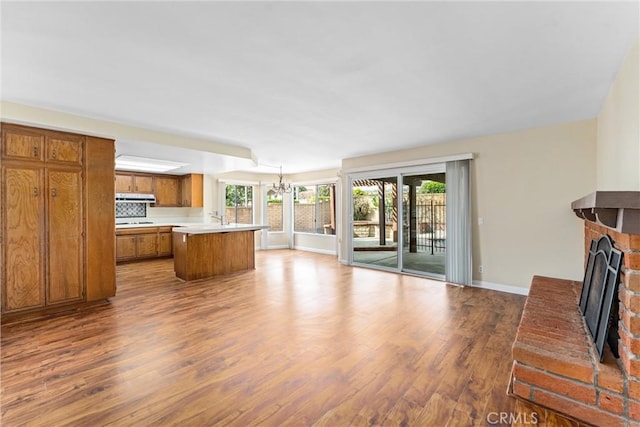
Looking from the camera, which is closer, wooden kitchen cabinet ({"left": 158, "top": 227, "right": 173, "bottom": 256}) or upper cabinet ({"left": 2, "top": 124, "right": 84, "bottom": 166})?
upper cabinet ({"left": 2, "top": 124, "right": 84, "bottom": 166})

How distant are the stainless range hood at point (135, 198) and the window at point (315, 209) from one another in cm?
400

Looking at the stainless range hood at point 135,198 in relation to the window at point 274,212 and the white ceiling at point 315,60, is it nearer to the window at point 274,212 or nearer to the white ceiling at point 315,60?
the window at point 274,212

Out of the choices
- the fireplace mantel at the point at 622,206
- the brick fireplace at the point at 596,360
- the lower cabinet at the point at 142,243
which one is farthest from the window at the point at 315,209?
the fireplace mantel at the point at 622,206

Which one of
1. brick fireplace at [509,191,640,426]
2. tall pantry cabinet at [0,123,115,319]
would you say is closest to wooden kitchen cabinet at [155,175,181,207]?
tall pantry cabinet at [0,123,115,319]

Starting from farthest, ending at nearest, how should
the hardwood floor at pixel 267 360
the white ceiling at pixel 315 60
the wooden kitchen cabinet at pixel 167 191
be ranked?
the wooden kitchen cabinet at pixel 167 191 < the hardwood floor at pixel 267 360 < the white ceiling at pixel 315 60

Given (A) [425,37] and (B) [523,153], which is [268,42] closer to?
(A) [425,37]

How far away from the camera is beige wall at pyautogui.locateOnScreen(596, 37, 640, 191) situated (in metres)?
1.95

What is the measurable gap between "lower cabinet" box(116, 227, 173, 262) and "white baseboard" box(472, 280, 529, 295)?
7240mm

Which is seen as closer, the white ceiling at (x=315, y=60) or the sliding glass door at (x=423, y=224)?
the white ceiling at (x=315, y=60)

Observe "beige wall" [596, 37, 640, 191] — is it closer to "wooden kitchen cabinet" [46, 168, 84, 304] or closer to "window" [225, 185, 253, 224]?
"wooden kitchen cabinet" [46, 168, 84, 304]

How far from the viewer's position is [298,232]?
919 centimetres

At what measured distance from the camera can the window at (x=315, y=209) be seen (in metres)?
8.45

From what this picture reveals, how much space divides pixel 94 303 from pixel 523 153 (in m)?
6.45

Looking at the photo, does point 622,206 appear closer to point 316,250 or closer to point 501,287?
point 501,287
